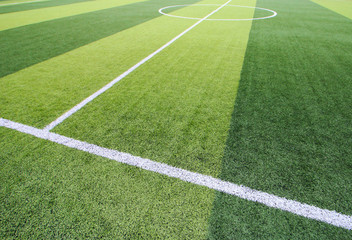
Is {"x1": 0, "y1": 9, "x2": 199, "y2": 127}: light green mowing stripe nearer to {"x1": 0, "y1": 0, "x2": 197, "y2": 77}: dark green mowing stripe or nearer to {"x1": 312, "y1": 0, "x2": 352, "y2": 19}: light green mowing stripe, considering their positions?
{"x1": 0, "y1": 0, "x2": 197, "y2": 77}: dark green mowing stripe

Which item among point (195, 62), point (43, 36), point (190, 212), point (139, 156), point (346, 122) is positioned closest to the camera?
point (190, 212)

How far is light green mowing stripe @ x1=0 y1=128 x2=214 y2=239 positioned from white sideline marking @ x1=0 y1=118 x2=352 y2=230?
74 millimetres

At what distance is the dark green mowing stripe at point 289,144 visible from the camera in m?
1.68

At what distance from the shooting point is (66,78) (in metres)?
3.95

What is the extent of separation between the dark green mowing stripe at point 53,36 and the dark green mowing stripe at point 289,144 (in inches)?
A: 181

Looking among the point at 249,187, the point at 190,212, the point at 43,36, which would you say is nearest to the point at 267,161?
the point at 249,187

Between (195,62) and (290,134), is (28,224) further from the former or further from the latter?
(195,62)

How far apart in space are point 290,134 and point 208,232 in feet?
5.43

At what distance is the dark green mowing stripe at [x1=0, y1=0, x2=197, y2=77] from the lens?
491 cm

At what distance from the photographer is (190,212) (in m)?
1.74

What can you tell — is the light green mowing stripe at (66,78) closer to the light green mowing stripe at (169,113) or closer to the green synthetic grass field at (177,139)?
the green synthetic grass field at (177,139)

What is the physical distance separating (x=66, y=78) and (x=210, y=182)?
133 inches

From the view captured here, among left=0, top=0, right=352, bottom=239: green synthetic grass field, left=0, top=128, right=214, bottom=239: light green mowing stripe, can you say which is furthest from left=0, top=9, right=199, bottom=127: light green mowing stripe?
left=0, top=128, right=214, bottom=239: light green mowing stripe

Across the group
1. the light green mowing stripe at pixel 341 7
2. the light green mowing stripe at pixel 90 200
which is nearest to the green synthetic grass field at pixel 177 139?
the light green mowing stripe at pixel 90 200
